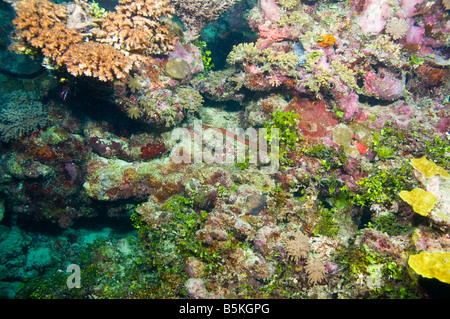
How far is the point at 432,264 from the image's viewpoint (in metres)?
3.22

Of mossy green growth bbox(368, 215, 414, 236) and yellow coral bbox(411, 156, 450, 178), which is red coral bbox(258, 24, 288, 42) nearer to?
yellow coral bbox(411, 156, 450, 178)

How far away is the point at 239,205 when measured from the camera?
16.0 ft

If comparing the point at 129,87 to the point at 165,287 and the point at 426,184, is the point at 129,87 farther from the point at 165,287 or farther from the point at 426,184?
the point at 426,184

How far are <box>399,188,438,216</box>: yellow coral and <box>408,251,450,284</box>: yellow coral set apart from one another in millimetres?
784

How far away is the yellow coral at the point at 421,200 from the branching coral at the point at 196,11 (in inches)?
263

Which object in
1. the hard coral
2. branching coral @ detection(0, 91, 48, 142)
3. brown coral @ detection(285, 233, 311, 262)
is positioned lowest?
brown coral @ detection(285, 233, 311, 262)

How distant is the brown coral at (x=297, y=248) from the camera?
4164 millimetres

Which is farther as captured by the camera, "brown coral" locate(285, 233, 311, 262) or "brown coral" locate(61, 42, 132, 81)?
"brown coral" locate(61, 42, 132, 81)

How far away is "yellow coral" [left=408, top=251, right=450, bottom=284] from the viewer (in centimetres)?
308

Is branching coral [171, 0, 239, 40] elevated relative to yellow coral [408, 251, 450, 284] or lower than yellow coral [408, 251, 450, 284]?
elevated

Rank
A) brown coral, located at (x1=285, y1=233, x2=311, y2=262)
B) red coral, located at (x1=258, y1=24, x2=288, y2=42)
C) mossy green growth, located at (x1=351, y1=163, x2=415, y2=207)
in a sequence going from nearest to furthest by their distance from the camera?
1. brown coral, located at (x1=285, y1=233, x2=311, y2=262)
2. mossy green growth, located at (x1=351, y1=163, x2=415, y2=207)
3. red coral, located at (x1=258, y1=24, x2=288, y2=42)

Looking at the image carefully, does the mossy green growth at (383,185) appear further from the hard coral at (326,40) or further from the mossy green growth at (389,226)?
the hard coral at (326,40)

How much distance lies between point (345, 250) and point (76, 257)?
753 centimetres

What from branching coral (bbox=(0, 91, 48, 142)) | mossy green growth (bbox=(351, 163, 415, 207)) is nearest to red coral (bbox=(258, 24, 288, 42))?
mossy green growth (bbox=(351, 163, 415, 207))
